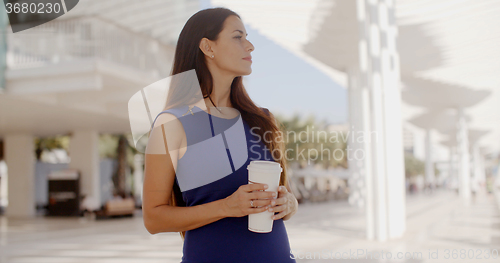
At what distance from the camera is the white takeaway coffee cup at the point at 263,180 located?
1.06 metres

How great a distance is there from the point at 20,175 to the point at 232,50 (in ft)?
64.7

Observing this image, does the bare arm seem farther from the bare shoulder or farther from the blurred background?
the blurred background

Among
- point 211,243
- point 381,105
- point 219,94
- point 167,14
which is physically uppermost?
point 167,14

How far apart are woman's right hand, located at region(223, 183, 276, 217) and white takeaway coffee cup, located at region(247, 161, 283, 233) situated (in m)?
0.02

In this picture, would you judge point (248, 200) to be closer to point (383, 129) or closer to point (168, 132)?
point (168, 132)

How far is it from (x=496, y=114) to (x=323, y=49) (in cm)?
1780

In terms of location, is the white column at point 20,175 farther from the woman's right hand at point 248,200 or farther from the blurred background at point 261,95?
the woman's right hand at point 248,200

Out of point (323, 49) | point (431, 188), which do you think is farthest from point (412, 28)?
point (431, 188)

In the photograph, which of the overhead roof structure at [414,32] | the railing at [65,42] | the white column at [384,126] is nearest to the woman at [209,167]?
the white column at [384,126]

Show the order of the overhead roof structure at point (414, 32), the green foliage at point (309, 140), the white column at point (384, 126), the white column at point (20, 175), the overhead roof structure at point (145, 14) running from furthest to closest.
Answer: the green foliage at point (309, 140), the white column at point (20, 175), the overhead roof structure at point (145, 14), the overhead roof structure at point (414, 32), the white column at point (384, 126)

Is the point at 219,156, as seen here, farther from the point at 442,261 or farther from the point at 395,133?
the point at 395,133

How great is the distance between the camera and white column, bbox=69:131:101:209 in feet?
58.2

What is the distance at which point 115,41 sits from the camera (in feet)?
37.5

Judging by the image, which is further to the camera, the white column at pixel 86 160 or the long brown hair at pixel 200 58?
the white column at pixel 86 160
